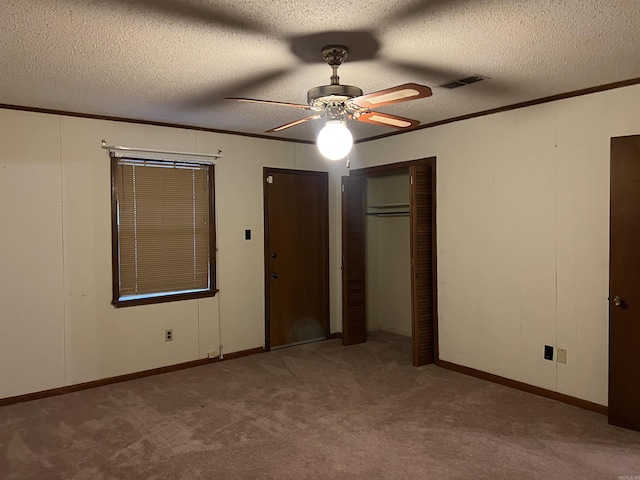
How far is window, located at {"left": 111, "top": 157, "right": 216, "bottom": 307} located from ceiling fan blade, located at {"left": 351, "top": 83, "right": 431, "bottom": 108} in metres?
2.48

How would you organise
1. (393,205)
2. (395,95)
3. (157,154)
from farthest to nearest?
(393,205) → (157,154) → (395,95)

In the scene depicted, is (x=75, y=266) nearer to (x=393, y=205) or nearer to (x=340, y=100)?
(x=340, y=100)

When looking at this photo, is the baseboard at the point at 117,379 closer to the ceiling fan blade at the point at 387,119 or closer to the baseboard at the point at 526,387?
the baseboard at the point at 526,387

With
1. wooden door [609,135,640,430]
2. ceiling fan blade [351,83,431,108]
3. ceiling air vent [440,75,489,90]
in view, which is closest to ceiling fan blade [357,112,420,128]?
ceiling fan blade [351,83,431,108]

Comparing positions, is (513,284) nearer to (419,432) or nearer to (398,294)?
(419,432)

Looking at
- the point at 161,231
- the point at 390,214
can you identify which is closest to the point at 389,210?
the point at 390,214

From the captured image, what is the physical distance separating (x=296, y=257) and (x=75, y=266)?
7.34 feet

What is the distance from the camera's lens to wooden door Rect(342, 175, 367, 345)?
16.8 ft

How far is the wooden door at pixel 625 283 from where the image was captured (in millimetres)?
2924

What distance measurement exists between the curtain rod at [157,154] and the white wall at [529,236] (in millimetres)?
2063

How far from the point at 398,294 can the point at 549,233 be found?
2414 millimetres

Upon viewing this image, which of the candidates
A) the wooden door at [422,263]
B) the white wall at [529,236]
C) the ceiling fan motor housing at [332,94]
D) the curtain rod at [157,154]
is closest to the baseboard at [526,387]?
the white wall at [529,236]

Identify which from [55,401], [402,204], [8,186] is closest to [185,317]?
[55,401]

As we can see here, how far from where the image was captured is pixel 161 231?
4.27 meters
